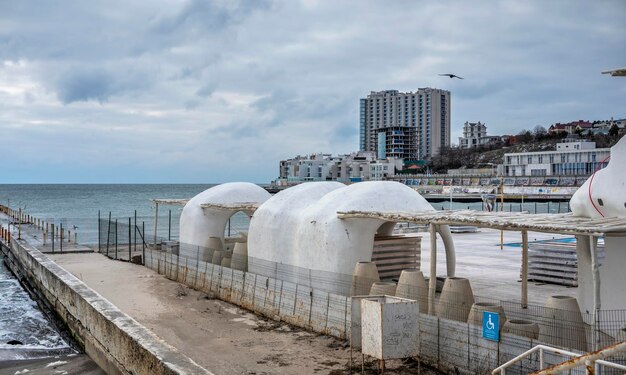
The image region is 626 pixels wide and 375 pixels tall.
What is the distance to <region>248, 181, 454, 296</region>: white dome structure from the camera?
18.1 metres

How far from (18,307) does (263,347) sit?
47.0 ft

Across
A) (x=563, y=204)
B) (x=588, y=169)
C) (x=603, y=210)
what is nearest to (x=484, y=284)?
(x=603, y=210)

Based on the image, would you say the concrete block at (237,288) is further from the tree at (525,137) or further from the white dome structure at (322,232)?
the tree at (525,137)

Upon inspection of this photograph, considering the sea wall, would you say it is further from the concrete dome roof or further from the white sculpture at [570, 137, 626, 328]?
the white sculpture at [570, 137, 626, 328]

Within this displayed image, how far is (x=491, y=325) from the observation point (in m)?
11.8

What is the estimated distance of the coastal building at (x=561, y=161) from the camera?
401 ft

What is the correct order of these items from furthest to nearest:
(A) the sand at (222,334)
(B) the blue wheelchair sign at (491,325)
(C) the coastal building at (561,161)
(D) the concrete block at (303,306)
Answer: (C) the coastal building at (561,161) < (D) the concrete block at (303,306) < (A) the sand at (222,334) < (B) the blue wheelchair sign at (491,325)

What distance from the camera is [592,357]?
22.1ft

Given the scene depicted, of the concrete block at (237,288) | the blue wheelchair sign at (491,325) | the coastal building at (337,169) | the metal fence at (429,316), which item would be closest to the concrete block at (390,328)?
the metal fence at (429,316)

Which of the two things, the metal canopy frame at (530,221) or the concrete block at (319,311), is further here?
the concrete block at (319,311)

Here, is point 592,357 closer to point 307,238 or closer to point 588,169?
point 307,238

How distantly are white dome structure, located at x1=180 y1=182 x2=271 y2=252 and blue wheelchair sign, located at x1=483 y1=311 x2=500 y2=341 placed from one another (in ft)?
56.1

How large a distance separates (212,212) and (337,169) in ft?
476

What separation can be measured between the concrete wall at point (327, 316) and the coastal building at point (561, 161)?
109251 mm
